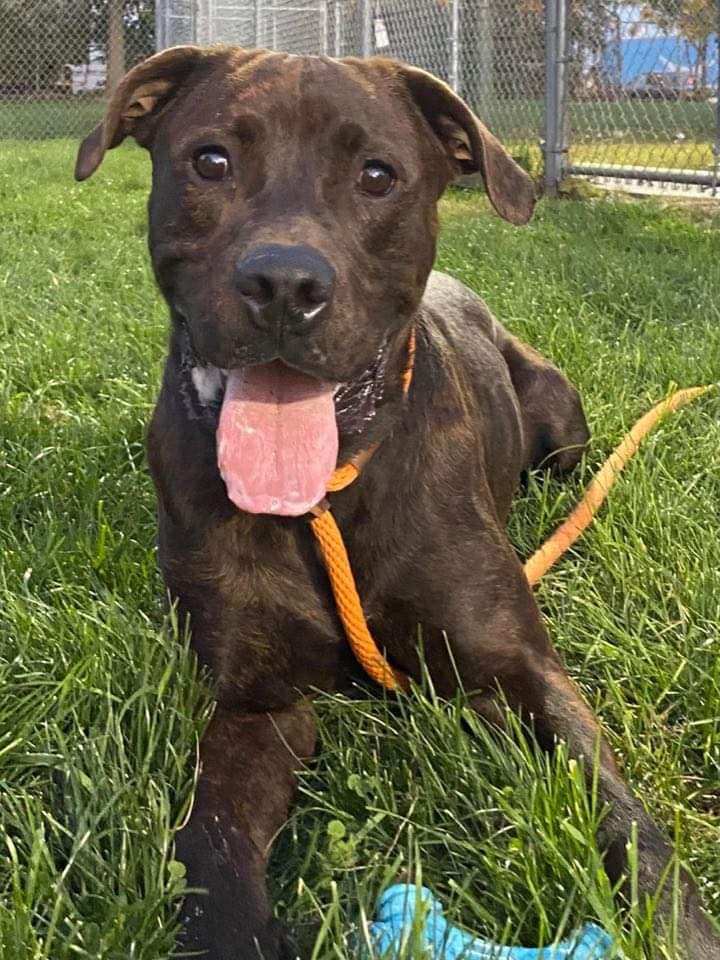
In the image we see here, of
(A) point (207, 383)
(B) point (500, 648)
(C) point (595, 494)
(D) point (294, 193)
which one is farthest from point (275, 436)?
(C) point (595, 494)

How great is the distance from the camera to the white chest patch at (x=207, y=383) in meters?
2.19

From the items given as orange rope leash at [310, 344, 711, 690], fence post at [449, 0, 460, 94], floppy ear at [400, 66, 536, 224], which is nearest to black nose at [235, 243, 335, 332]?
orange rope leash at [310, 344, 711, 690]

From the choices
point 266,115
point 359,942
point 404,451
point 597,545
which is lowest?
point 597,545

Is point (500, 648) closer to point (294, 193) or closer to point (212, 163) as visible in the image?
point (294, 193)

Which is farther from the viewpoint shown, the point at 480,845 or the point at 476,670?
the point at 476,670

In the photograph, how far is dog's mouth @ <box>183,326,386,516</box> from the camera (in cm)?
210

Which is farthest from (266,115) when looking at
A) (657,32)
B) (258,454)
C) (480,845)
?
(657,32)

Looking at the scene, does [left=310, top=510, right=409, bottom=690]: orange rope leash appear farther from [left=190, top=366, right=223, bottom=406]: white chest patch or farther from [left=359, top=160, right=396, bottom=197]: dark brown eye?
[left=359, top=160, right=396, bottom=197]: dark brown eye

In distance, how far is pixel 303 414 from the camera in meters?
2.14

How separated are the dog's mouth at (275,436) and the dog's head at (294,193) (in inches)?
1.9

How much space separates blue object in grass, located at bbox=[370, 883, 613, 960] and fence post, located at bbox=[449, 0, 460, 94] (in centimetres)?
918

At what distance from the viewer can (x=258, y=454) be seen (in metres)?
2.10

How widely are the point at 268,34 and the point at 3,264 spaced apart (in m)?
9.86

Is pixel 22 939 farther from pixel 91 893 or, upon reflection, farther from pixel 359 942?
pixel 359 942
